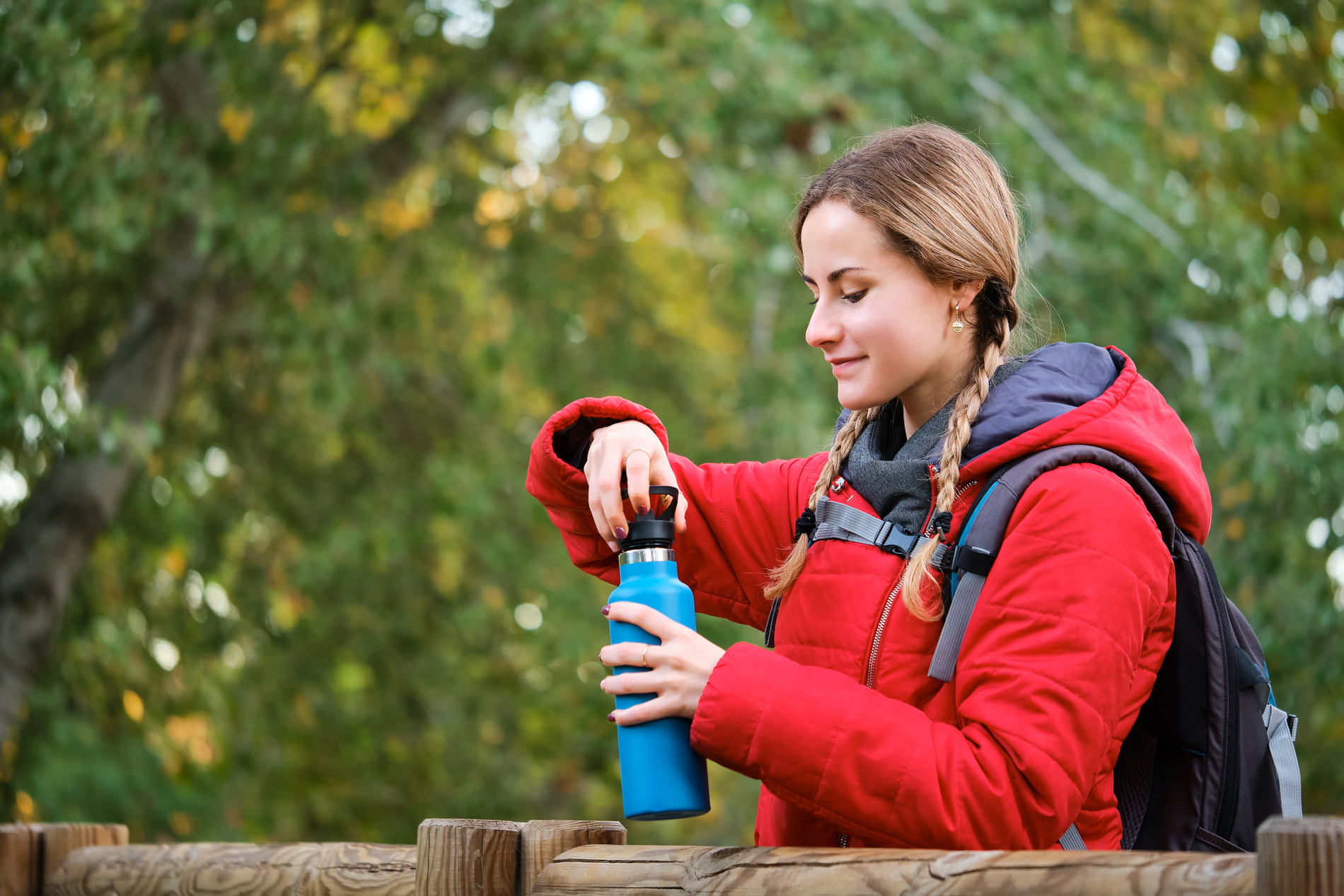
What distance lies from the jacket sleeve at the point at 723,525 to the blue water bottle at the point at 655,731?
1.01ft

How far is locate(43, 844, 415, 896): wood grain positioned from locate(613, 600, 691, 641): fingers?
2.05ft

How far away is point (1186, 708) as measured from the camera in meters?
1.40

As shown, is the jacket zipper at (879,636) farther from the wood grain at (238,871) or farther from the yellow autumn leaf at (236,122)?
the yellow autumn leaf at (236,122)

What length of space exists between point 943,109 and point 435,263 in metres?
2.51

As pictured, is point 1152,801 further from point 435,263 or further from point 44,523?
point 435,263

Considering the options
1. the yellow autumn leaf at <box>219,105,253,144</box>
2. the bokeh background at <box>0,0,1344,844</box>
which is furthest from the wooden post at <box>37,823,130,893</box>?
the yellow autumn leaf at <box>219,105,253,144</box>

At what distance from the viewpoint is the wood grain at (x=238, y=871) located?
182 centimetres

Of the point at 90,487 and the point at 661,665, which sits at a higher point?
the point at 90,487

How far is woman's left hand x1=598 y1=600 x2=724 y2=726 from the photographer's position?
53.4 inches

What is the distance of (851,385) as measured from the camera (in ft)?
5.24

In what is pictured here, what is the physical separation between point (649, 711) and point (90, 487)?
3.95 m

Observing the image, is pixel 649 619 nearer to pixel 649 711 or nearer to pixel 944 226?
pixel 649 711

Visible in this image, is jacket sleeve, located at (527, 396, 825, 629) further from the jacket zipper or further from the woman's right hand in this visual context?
the jacket zipper

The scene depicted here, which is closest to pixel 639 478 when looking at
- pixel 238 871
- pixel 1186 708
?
pixel 1186 708
